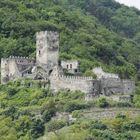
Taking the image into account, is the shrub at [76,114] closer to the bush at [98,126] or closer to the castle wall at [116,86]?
the bush at [98,126]

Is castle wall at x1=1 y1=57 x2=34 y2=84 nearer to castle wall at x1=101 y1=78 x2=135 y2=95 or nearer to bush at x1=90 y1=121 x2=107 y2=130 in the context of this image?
castle wall at x1=101 y1=78 x2=135 y2=95

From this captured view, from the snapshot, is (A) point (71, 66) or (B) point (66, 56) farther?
(B) point (66, 56)

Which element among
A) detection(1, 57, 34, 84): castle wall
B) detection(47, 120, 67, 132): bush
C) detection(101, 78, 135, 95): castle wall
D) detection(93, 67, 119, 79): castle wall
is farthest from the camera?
detection(1, 57, 34, 84): castle wall

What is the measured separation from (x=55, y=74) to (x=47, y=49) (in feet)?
18.8

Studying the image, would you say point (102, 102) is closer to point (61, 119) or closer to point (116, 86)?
point (61, 119)

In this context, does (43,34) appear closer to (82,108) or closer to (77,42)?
(82,108)

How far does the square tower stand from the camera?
106 meters

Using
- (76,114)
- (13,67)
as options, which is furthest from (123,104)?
(13,67)

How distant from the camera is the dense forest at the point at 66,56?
3632 inches

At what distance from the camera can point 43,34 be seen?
4218 inches

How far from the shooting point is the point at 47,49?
349ft

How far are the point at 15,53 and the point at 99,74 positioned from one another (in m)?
20.3

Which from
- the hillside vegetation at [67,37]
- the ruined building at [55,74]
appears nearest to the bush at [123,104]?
the ruined building at [55,74]

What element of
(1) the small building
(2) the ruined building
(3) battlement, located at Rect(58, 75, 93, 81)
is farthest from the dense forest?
(1) the small building
